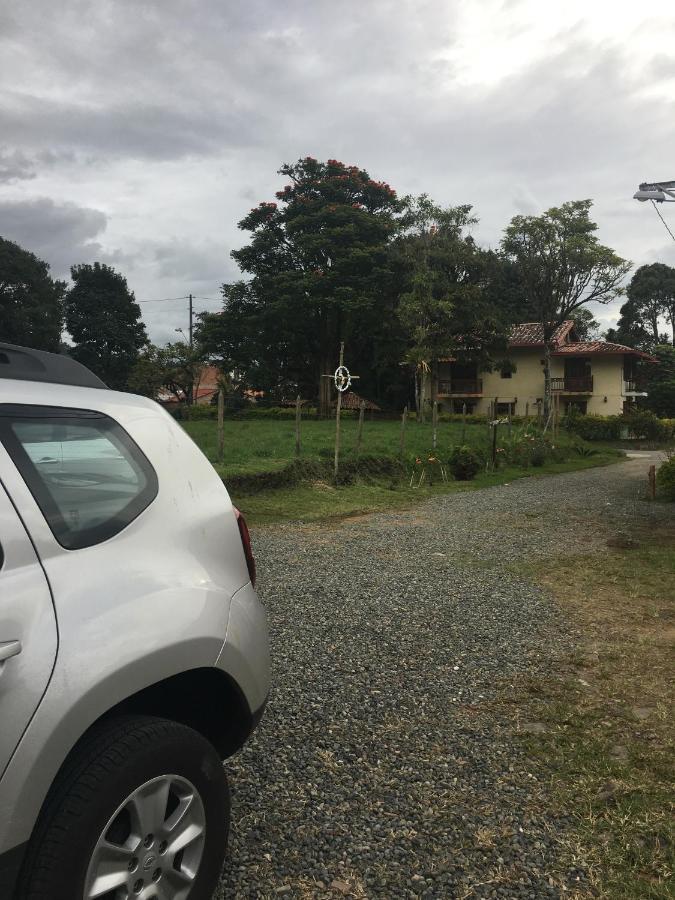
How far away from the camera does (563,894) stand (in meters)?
2.30

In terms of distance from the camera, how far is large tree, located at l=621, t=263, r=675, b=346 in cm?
5931

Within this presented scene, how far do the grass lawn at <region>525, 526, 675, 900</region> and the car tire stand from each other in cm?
139

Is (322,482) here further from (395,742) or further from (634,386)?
(634,386)

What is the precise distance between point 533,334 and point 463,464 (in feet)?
107

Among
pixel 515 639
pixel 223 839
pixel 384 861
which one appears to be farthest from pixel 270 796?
pixel 515 639

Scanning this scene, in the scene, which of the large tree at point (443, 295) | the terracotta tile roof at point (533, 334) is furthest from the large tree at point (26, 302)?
the terracotta tile roof at point (533, 334)

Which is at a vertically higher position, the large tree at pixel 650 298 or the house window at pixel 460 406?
the large tree at pixel 650 298

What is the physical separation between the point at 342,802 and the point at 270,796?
31 cm

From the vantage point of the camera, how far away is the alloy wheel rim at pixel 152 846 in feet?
5.65

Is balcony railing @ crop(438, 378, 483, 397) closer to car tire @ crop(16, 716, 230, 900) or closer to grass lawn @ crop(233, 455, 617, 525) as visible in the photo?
grass lawn @ crop(233, 455, 617, 525)

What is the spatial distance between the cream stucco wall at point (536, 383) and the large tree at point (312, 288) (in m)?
9.28

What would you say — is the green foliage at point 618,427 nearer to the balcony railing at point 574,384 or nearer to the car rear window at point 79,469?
the balcony railing at point 574,384

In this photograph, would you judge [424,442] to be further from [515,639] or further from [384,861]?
[384,861]

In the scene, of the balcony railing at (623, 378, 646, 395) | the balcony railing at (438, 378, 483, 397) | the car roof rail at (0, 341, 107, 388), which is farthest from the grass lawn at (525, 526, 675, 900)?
the balcony railing at (623, 378, 646, 395)
